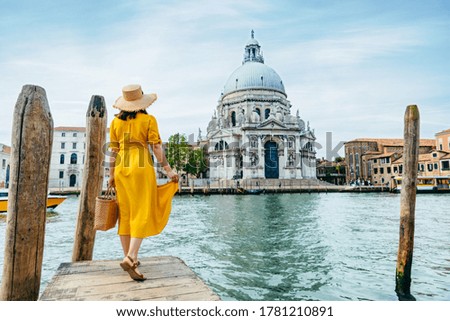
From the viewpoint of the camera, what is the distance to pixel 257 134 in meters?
38.1

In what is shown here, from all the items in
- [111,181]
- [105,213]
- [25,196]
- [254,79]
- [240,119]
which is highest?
[254,79]

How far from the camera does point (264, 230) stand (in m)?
8.75

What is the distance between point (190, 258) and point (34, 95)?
4157 millimetres

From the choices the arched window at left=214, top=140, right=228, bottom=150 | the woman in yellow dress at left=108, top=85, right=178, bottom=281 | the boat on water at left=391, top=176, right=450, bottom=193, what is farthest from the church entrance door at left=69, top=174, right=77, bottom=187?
the woman in yellow dress at left=108, top=85, right=178, bottom=281

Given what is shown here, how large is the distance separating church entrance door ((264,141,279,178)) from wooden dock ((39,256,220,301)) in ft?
116

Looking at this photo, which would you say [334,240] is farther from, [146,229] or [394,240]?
[146,229]

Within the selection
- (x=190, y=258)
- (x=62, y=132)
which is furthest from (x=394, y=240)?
(x=62, y=132)

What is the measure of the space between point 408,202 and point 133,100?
10.8 feet

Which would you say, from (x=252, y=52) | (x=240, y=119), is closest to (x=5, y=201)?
(x=240, y=119)

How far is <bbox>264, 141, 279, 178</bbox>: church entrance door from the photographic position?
37938 mm

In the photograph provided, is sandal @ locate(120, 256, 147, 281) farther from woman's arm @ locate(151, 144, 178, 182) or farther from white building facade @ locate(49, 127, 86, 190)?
white building facade @ locate(49, 127, 86, 190)

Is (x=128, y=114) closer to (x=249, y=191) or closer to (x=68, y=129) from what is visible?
(x=249, y=191)

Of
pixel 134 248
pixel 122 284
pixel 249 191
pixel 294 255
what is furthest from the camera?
pixel 249 191

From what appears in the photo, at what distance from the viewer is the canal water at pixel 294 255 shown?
4.32 m
